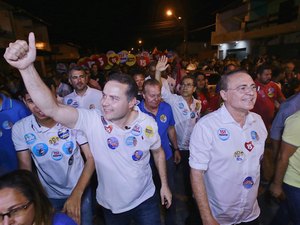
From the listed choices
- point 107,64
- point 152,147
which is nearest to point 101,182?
point 152,147

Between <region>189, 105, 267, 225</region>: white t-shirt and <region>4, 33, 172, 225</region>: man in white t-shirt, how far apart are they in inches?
21.9

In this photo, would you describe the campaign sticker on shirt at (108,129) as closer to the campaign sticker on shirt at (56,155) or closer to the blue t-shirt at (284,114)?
the campaign sticker on shirt at (56,155)

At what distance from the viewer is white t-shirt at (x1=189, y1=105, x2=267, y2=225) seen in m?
2.36

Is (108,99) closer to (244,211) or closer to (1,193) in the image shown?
(1,193)

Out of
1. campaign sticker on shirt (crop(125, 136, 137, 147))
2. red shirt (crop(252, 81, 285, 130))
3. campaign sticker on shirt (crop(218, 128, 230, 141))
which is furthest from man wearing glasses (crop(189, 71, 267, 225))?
red shirt (crop(252, 81, 285, 130))

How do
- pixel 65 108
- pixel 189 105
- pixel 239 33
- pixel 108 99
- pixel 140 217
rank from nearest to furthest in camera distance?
pixel 65 108 → pixel 108 99 → pixel 140 217 → pixel 189 105 → pixel 239 33

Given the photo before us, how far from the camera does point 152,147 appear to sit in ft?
9.07

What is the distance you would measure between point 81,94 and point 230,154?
3.45 meters

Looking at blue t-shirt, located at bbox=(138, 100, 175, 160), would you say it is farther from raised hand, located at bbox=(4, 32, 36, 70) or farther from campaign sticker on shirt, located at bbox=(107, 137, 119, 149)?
raised hand, located at bbox=(4, 32, 36, 70)

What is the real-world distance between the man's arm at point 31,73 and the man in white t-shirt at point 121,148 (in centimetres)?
16

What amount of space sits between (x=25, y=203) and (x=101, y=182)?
1028 millimetres

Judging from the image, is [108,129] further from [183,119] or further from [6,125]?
[183,119]

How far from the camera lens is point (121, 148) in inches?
Result: 96.6

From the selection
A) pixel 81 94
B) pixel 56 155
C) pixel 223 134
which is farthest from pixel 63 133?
pixel 81 94
